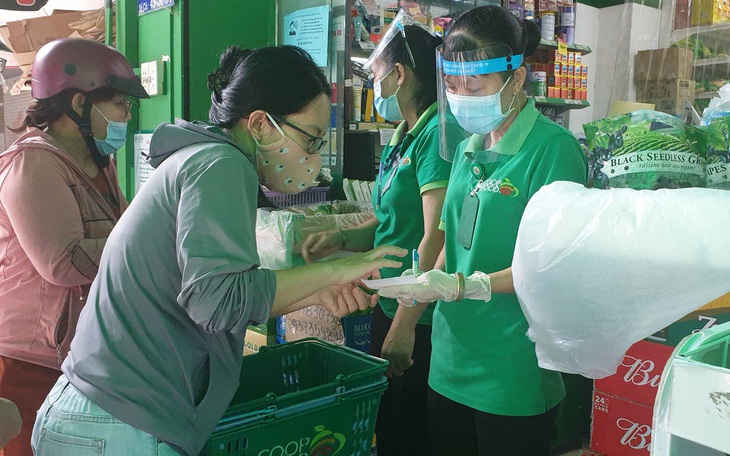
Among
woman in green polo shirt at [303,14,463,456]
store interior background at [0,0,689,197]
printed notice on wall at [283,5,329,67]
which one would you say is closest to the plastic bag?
woman in green polo shirt at [303,14,463,456]

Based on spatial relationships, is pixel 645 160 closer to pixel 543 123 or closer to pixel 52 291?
pixel 543 123

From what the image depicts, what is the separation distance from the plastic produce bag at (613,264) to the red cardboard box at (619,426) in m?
1.70

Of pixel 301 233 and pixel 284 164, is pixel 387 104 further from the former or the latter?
pixel 284 164

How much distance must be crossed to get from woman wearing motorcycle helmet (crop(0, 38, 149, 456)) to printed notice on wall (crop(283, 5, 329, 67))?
135cm

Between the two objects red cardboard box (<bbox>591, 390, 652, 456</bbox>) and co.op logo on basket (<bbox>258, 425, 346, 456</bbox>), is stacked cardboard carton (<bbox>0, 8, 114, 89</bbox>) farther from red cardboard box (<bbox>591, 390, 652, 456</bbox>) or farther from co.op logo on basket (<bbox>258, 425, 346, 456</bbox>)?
red cardboard box (<bbox>591, 390, 652, 456</bbox>)

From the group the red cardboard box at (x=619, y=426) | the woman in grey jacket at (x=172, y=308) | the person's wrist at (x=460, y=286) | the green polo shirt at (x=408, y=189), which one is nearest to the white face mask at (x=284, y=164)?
the woman in grey jacket at (x=172, y=308)

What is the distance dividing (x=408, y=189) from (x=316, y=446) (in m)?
0.98

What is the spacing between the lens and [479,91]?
1.80 meters

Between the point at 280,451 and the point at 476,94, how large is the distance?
107cm

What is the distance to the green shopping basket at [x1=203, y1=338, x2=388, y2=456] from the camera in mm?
1373

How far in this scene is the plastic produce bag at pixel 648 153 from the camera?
4.16 feet

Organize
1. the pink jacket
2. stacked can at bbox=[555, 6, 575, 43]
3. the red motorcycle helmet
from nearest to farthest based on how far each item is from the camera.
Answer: the pink jacket < the red motorcycle helmet < stacked can at bbox=[555, 6, 575, 43]

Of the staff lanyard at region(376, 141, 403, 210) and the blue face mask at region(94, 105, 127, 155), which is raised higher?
the blue face mask at region(94, 105, 127, 155)

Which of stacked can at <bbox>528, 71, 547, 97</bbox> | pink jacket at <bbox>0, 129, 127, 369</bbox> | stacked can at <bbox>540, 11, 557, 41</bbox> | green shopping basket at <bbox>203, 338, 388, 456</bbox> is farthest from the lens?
stacked can at <bbox>540, 11, 557, 41</bbox>
